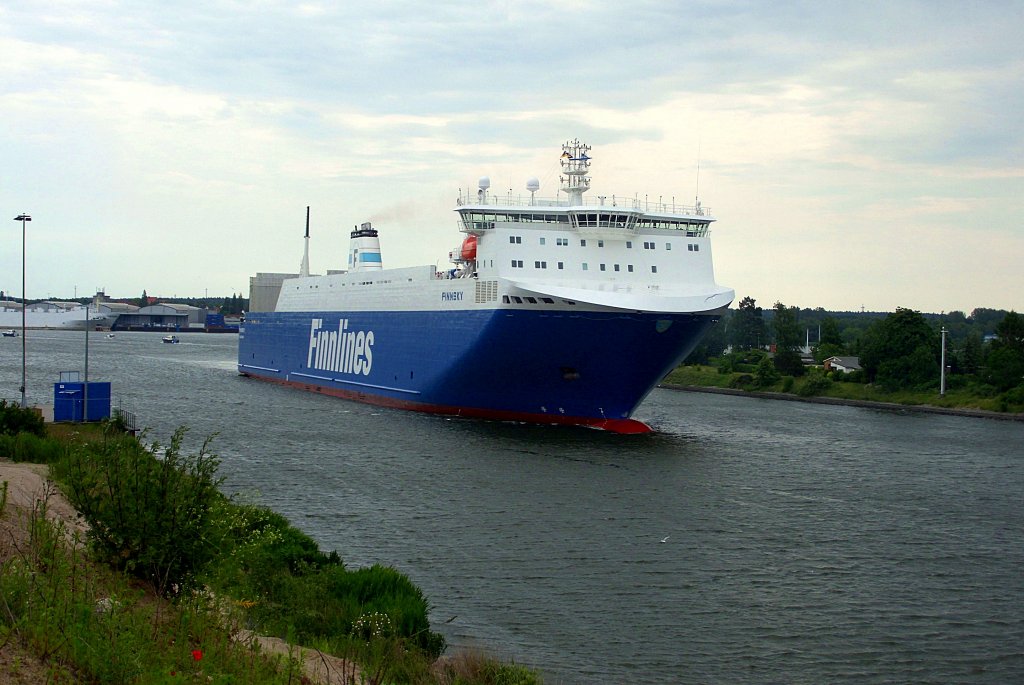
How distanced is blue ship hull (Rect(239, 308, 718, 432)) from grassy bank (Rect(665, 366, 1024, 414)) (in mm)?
22054

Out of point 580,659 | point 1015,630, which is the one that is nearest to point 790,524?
point 1015,630

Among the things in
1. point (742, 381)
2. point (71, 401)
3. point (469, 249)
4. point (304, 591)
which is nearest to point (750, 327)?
point (742, 381)

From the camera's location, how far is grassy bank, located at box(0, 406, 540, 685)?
725cm

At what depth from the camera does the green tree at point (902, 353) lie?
4972 centimetres

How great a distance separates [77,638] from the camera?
707cm

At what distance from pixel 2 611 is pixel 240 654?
1.75m

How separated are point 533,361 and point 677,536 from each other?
1219cm

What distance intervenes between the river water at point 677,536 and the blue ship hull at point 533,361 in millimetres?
856

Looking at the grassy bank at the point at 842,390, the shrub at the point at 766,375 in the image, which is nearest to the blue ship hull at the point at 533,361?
the grassy bank at the point at 842,390

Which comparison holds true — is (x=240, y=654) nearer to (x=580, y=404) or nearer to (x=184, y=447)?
(x=184, y=447)

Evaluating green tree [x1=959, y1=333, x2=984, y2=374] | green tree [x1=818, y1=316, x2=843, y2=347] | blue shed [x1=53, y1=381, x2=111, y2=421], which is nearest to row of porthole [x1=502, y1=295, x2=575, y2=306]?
blue shed [x1=53, y1=381, x2=111, y2=421]

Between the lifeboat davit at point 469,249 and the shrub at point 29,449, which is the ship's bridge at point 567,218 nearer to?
the lifeboat davit at point 469,249

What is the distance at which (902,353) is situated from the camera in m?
51.2

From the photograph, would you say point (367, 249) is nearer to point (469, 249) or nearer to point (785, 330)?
point (469, 249)
